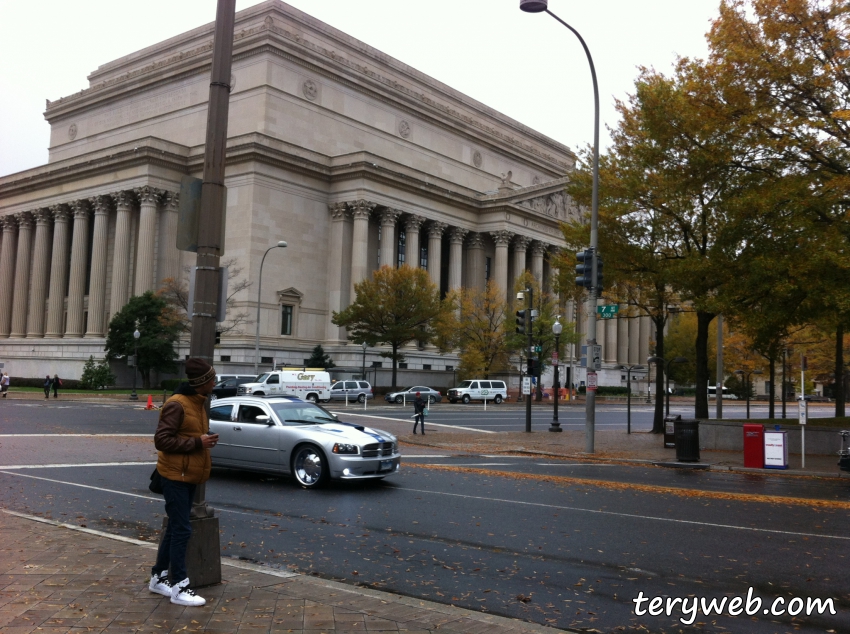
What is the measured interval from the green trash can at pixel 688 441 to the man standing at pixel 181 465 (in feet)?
55.4

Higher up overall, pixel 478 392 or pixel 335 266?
pixel 335 266

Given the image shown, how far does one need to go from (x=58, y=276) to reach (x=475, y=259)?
39.3m

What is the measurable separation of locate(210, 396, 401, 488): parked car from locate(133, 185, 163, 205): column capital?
173 feet

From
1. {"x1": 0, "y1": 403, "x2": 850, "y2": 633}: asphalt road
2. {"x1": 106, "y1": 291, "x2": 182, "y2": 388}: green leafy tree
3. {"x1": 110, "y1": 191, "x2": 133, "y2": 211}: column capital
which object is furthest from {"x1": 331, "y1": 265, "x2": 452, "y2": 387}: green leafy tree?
{"x1": 0, "y1": 403, "x2": 850, "y2": 633}: asphalt road

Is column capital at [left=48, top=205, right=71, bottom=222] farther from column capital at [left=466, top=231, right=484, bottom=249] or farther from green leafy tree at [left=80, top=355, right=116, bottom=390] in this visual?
column capital at [left=466, top=231, right=484, bottom=249]

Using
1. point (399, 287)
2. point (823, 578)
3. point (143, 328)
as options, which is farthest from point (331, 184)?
point (823, 578)

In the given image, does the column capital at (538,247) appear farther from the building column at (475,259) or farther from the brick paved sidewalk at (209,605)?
the brick paved sidewalk at (209,605)

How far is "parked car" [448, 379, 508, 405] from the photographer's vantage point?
199ft

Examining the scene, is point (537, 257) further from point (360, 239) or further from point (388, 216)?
point (360, 239)

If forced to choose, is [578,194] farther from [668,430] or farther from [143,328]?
[143,328]

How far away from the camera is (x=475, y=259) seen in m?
78.7

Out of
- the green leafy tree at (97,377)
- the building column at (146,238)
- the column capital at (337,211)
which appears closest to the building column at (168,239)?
the building column at (146,238)

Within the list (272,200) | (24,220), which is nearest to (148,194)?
(272,200)

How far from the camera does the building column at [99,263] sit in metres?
67.4
